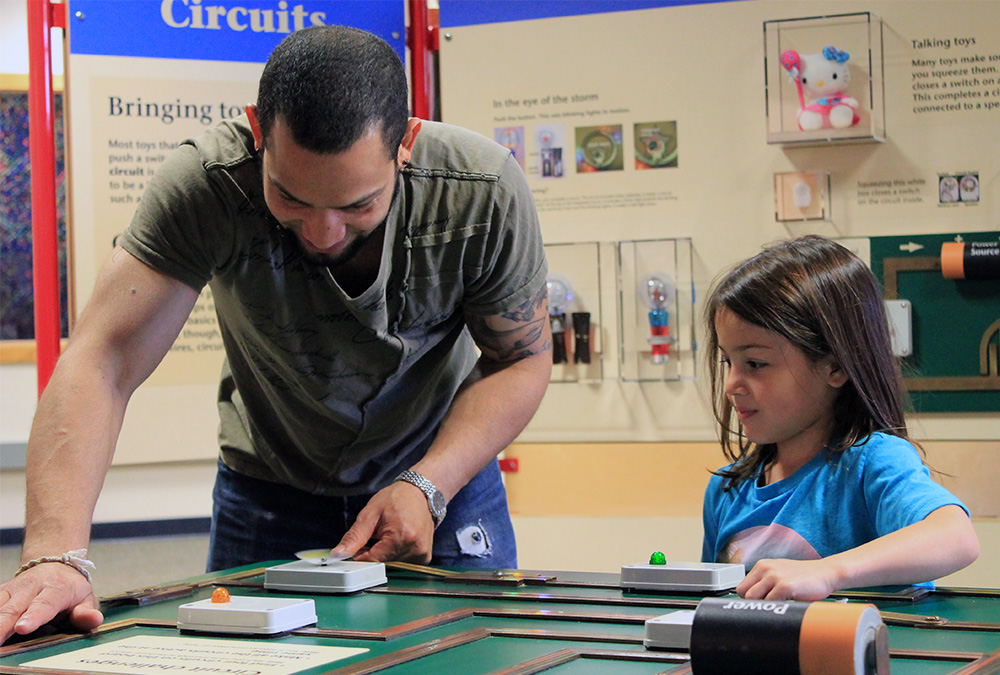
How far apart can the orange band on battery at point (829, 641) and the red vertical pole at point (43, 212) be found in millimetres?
2112

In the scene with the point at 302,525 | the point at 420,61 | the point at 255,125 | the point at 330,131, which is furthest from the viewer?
the point at 420,61

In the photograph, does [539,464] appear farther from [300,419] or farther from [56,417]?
[56,417]

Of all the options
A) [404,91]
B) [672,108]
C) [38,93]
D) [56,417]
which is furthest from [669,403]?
[38,93]

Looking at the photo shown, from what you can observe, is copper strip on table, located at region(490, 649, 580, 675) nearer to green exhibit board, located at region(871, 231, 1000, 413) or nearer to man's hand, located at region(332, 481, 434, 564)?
man's hand, located at region(332, 481, 434, 564)

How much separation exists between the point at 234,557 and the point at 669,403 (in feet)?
3.62

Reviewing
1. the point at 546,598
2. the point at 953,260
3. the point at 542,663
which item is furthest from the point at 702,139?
the point at 542,663

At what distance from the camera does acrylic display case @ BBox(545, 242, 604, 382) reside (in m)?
2.44

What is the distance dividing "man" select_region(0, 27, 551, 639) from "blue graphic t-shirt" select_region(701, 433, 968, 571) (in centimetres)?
38

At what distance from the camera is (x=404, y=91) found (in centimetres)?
A: 132

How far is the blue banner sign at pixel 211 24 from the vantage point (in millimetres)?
2600

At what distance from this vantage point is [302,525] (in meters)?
1.62

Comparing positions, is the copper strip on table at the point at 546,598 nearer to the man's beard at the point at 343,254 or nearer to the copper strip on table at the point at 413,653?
the copper strip on table at the point at 413,653

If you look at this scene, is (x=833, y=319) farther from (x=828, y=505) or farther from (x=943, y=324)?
(x=943, y=324)

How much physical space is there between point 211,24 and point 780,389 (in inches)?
75.3
